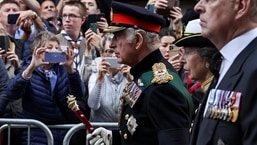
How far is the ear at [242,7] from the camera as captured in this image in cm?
296

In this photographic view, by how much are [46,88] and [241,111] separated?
4.51 m

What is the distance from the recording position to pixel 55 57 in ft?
23.6

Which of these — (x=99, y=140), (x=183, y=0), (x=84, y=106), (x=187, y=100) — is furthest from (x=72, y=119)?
(x=183, y=0)

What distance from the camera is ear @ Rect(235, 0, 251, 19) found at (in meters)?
2.96

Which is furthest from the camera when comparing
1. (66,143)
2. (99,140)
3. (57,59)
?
(57,59)

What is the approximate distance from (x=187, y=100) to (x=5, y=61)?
3956 millimetres

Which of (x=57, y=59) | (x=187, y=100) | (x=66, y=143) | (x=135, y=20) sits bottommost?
(x=66, y=143)

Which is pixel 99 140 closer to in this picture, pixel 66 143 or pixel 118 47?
pixel 118 47

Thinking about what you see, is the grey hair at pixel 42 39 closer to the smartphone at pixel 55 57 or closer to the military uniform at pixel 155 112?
the smartphone at pixel 55 57

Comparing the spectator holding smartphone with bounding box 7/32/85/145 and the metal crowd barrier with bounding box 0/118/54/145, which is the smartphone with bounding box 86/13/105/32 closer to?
the spectator holding smartphone with bounding box 7/32/85/145

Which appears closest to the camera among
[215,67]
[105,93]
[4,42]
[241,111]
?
[241,111]

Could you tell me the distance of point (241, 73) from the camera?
2.93 m

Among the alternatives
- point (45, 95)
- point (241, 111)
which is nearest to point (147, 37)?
point (241, 111)

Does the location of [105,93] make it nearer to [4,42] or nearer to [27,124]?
[27,124]
